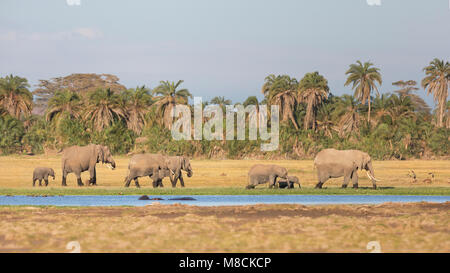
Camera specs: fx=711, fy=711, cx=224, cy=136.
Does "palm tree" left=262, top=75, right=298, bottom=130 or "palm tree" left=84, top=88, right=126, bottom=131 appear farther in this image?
"palm tree" left=262, top=75, right=298, bottom=130

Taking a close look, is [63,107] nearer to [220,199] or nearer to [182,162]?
[182,162]

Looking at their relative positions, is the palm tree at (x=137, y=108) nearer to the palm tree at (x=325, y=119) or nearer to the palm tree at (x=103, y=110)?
the palm tree at (x=103, y=110)

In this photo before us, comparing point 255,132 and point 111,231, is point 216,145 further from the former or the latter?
point 111,231

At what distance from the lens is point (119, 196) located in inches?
1228

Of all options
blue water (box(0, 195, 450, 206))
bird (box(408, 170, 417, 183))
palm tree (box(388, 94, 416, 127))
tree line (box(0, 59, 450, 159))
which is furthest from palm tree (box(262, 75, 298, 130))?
blue water (box(0, 195, 450, 206))

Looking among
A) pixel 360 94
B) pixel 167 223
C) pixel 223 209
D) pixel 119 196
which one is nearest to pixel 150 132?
pixel 360 94

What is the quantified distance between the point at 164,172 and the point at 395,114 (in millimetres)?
45076

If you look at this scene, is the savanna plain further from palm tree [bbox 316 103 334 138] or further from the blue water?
palm tree [bbox 316 103 334 138]

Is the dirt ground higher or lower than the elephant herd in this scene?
lower

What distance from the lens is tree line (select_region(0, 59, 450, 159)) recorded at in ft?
206

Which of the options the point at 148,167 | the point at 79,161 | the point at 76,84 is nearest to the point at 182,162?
the point at 148,167

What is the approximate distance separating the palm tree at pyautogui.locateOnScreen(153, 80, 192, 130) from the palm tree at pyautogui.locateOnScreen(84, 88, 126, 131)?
4.83m

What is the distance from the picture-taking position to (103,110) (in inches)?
2788
